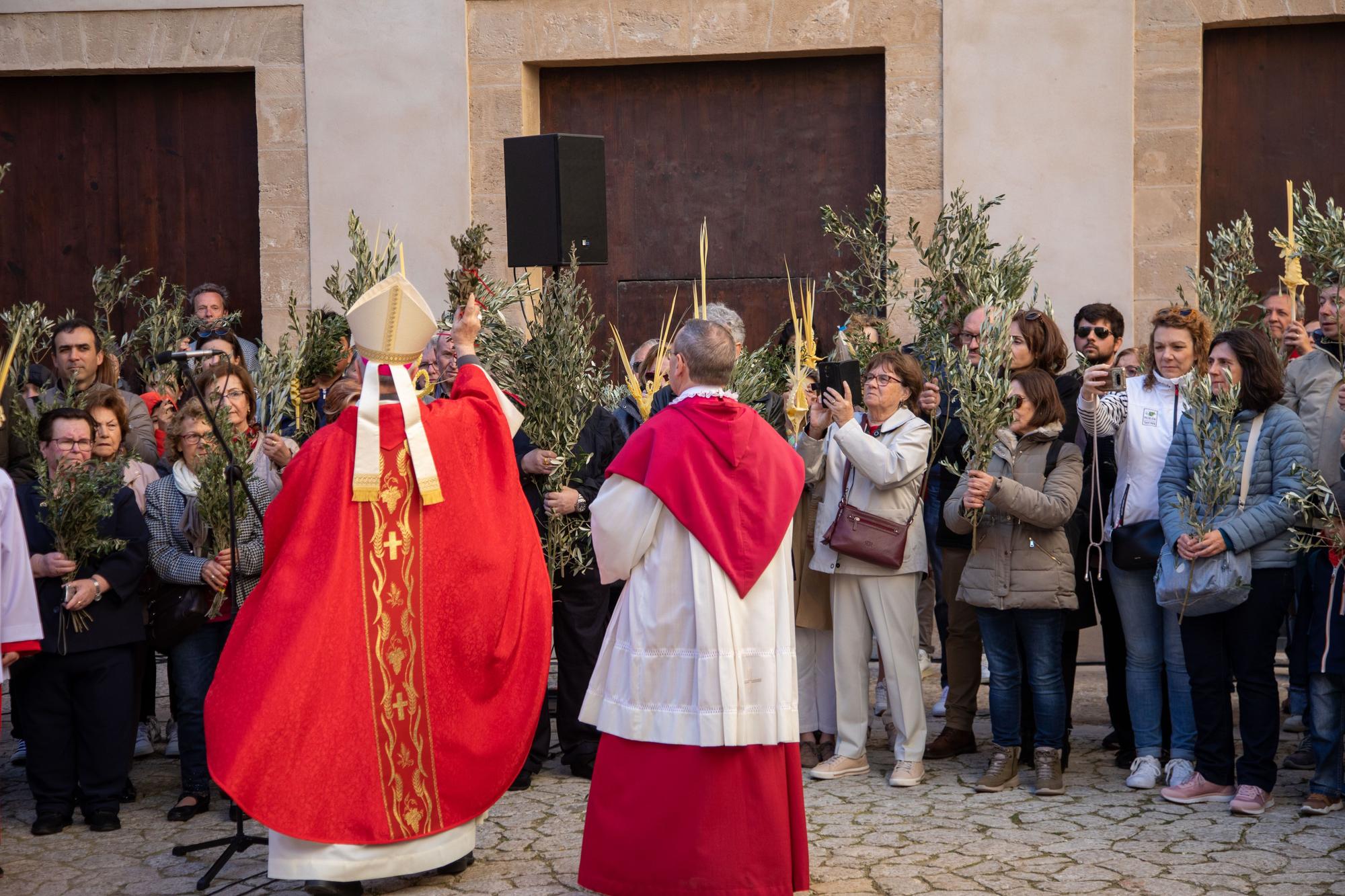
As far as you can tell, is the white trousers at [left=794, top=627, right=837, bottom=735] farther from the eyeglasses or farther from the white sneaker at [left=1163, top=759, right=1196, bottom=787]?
the eyeglasses

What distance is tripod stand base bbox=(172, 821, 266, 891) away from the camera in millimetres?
5395

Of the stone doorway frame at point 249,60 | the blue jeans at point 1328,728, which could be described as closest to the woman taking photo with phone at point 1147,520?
the blue jeans at point 1328,728

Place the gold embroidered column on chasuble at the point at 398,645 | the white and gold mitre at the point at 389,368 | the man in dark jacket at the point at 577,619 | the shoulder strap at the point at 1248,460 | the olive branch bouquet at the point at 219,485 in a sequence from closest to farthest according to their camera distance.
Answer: the gold embroidered column on chasuble at the point at 398,645
the white and gold mitre at the point at 389,368
the shoulder strap at the point at 1248,460
the olive branch bouquet at the point at 219,485
the man in dark jacket at the point at 577,619

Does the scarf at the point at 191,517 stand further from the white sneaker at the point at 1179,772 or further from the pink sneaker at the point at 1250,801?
the pink sneaker at the point at 1250,801

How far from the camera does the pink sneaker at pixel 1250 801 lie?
5.97 metres

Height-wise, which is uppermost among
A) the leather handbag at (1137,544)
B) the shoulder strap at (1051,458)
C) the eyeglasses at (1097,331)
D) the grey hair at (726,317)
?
the grey hair at (726,317)

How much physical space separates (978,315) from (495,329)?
2126 mm

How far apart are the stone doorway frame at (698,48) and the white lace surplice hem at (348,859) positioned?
21.1ft

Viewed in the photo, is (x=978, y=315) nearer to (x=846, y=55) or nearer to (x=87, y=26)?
(x=846, y=55)

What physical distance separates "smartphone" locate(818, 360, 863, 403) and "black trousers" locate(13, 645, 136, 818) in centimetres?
316

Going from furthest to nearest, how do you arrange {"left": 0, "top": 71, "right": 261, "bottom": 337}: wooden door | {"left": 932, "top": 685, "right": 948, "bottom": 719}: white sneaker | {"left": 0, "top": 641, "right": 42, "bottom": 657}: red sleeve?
1. {"left": 0, "top": 71, "right": 261, "bottom": 337}: wooden door
2. {"left": 932, "top": 685, "right": 948, "bottom": 719}: white sneaker
3. {"left": 0, "top": 641, "right": 42, "bottom": 657}: red sleeve

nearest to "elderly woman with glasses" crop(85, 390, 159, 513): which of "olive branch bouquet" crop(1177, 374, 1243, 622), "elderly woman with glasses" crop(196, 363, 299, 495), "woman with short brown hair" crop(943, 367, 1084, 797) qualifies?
"elderly woman with glasses" crop(196, 363, 299, 495)

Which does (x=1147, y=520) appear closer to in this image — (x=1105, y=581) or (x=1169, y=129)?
(x=1105, y=581)

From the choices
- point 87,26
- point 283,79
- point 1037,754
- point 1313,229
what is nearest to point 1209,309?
point 1313,229
